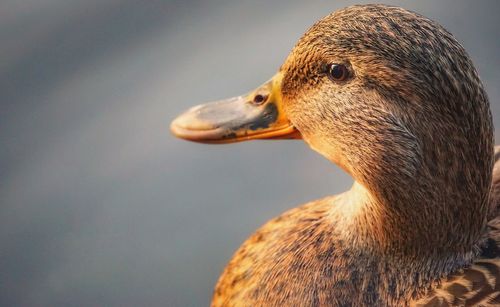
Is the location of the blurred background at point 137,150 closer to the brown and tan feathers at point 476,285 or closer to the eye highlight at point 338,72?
the brown and tan feathers at point 476,285

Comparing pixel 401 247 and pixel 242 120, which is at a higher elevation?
pixel 242 120

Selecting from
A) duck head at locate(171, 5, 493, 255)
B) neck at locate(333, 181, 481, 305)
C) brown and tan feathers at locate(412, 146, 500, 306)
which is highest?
duck head at locate(171, 5, 493, 255)

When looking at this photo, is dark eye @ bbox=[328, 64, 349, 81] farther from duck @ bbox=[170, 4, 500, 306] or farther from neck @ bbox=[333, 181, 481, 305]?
neck @ bbox=[333, 181, 481, 305]

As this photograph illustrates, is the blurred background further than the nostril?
Yes

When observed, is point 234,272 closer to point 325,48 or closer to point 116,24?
point 325,48

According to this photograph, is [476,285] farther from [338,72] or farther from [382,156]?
[338,72]

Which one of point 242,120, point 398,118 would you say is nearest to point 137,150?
point 242,120

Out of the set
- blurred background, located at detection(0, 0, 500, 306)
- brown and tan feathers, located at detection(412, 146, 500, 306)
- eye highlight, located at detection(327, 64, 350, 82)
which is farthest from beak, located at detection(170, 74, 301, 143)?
blurred background, located at detection(0, 0, 500, 306)
